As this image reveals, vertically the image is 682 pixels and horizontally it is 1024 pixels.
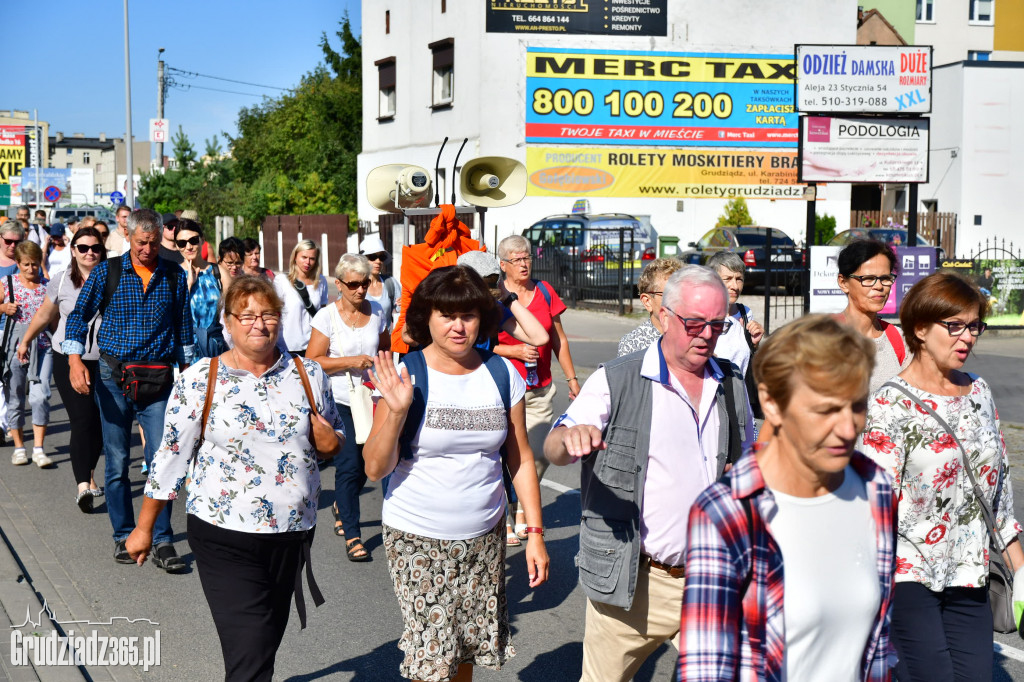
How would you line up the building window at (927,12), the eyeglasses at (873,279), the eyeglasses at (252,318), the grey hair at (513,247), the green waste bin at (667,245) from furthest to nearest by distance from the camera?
the building window at (927,12)
the green waste bin at (667,245)
the grey hair at (513,247)
the eyeglasses at (873,279)
the eyeglasses at (252,318)

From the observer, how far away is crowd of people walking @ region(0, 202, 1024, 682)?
2287 millimetres

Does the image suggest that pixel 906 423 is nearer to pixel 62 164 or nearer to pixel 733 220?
pixel 733 220

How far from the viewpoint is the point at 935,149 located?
38875 mm

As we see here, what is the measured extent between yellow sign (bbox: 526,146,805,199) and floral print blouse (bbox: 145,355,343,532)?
95.2ft

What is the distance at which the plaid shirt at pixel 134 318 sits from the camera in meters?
6.57

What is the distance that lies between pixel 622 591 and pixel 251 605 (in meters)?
1.37

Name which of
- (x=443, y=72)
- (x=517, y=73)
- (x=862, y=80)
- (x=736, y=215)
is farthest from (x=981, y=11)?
(x=862, y=80)

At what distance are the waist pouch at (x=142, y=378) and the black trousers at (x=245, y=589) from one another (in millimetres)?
2602

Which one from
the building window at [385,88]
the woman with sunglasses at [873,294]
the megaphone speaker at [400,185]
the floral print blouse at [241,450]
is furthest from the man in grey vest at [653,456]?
the building window at [385,88]

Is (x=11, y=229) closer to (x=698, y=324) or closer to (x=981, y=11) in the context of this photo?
(x=698, y=324)

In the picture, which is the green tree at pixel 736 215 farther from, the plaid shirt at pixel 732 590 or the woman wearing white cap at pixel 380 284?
the plaid shirt at pixel 732 590

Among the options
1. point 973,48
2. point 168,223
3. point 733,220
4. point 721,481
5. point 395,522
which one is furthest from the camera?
point 973,48

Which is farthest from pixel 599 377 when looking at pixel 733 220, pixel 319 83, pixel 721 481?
pixel 319 83

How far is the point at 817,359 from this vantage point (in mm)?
2264
